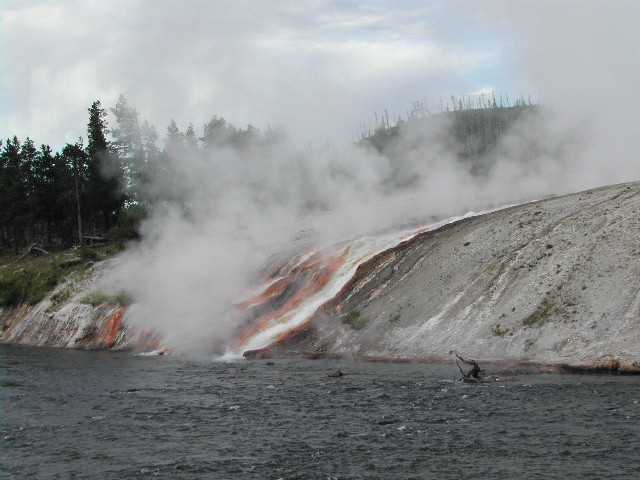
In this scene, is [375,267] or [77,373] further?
[375,267]

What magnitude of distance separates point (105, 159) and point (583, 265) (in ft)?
180

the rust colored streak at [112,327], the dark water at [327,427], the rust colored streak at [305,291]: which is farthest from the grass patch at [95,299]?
the dark water at [327,427]

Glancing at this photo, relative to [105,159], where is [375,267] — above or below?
below

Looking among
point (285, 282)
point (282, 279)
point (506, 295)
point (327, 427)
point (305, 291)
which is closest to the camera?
point (327, 427)

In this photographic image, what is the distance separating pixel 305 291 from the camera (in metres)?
36.4

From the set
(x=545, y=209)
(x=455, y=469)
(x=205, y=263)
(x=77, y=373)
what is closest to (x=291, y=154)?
(x=205, y=263)

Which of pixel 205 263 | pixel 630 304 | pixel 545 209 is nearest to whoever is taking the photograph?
pixel 630 304

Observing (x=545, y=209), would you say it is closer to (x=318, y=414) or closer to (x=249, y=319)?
(x=249, y=319)

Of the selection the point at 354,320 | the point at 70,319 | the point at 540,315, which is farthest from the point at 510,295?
the point at 70,319

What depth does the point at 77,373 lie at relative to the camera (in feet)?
95.9

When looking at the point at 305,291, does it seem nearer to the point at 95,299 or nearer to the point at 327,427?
the point at 95,299

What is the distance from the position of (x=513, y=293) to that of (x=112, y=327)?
25721mm

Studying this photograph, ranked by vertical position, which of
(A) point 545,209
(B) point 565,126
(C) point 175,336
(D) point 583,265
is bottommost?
(C) point 175,336

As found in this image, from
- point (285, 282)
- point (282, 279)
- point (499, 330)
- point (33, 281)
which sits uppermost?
point (33, 281)
